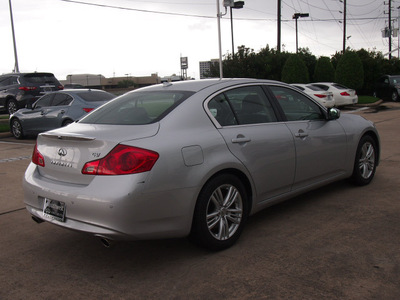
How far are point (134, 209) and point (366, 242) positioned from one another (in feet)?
6.89

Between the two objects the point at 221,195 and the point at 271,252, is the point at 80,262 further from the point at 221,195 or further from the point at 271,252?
the point at 271,252

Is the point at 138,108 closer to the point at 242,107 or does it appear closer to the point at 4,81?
the point at 242,107

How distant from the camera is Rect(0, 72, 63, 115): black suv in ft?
54.5

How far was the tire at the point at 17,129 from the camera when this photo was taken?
12859 millimetres

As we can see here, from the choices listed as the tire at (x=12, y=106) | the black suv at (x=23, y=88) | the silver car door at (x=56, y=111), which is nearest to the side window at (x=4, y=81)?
the black suv at (x=23, y=88)

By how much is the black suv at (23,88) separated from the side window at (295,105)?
13451 mm

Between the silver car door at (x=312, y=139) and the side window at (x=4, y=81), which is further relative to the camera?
the side window at (x=4, y=81)

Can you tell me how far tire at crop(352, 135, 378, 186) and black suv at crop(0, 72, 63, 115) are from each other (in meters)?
13.6

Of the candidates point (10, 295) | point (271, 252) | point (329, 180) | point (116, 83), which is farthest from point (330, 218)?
point (116, 83)

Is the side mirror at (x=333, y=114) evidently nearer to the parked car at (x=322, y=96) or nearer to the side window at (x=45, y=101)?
the side window at (x=45, y=101)

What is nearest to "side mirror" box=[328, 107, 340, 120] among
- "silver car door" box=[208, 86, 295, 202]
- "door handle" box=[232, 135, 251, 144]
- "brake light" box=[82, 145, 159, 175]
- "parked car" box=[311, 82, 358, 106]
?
"silver car door" box=[208, 86, 295, 202]

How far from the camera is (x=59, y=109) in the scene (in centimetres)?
1138

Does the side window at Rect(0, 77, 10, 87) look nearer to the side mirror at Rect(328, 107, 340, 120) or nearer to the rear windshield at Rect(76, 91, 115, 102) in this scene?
the rear windshield at Rect(76, 91, 115, 102)

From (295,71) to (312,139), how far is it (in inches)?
950
